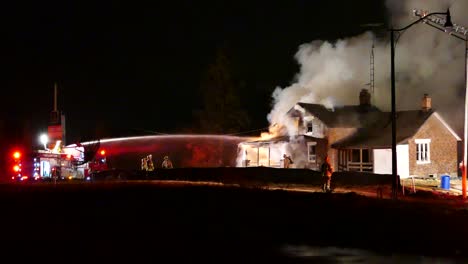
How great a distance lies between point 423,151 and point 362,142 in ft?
12.9

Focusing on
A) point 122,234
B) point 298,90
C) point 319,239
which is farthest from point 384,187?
point 298,90

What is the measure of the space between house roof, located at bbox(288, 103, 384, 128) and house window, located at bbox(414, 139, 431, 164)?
15.9 feet

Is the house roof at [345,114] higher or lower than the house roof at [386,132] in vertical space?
higher

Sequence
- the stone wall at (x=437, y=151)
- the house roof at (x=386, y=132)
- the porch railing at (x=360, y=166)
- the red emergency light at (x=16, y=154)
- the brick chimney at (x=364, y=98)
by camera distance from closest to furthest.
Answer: the red emergency light at (x=16, y=154), the house roof at (x=386, y=132), the stone wall at (x=437, y=151), the porch railing at (x=360, y=166), the brick chimney at (x=364, y=98)

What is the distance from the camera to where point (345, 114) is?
48281mm

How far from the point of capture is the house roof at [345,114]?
46056 millimetres

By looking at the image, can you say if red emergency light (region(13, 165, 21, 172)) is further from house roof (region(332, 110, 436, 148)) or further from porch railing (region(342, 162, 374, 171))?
porch railing (region(342, 162, 374, 171))

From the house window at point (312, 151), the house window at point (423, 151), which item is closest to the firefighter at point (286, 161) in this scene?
the house window at point (312, 151)

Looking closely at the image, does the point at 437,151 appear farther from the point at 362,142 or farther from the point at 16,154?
the point at 16,154

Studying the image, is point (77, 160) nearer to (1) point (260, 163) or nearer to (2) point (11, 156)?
(2) point (11, 156)

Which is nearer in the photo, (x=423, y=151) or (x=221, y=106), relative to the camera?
(x=423, y=151)

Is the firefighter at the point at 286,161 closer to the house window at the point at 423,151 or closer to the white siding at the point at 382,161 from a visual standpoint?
the white siding at the point at 382,161

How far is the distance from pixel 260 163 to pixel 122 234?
35.5 m

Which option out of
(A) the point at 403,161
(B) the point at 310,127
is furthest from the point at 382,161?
(B) the point at 310,127
